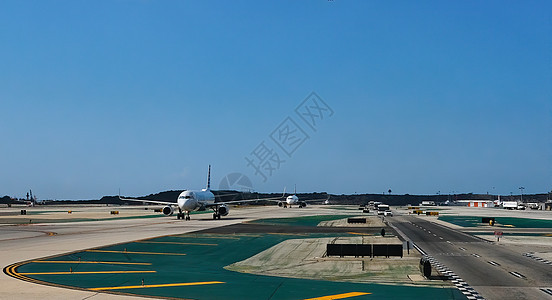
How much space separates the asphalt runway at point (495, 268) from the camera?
24.2 meters

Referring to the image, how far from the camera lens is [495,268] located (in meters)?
32.2

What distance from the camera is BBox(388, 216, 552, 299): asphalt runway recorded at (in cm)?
2425

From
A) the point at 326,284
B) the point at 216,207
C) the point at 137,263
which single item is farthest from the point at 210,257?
the point at 216,207

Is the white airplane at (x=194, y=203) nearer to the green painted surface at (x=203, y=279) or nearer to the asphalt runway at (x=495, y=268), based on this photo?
the green painted surface at (x=203, y=279)

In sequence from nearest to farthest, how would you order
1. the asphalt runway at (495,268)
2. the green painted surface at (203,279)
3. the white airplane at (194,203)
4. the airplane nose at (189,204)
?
the green painted surface at (203,279) → the asphalt runway at (495,268) → the airplane nose at (189,204) → the white airplane at (194,203)

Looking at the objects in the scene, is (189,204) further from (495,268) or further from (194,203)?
(495,268)

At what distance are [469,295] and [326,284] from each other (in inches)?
263

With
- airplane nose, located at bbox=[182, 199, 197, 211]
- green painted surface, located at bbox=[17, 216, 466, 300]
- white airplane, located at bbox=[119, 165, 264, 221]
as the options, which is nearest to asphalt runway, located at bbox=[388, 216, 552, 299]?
green painted surface, located at bbox=[17, 216, 466, 300]

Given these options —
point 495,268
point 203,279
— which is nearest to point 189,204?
point 203,279

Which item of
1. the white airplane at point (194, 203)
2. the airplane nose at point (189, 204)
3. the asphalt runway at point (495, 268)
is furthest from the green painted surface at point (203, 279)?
the white airplane at point (194, 203)

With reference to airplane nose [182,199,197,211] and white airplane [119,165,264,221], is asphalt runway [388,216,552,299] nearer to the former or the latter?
airplane nose [182,199,197,211]

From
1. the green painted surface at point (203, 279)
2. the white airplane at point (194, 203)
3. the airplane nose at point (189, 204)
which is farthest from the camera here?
the white airplane at point (194, 203)

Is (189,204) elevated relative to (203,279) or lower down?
elevated

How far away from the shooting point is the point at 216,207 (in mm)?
101375
